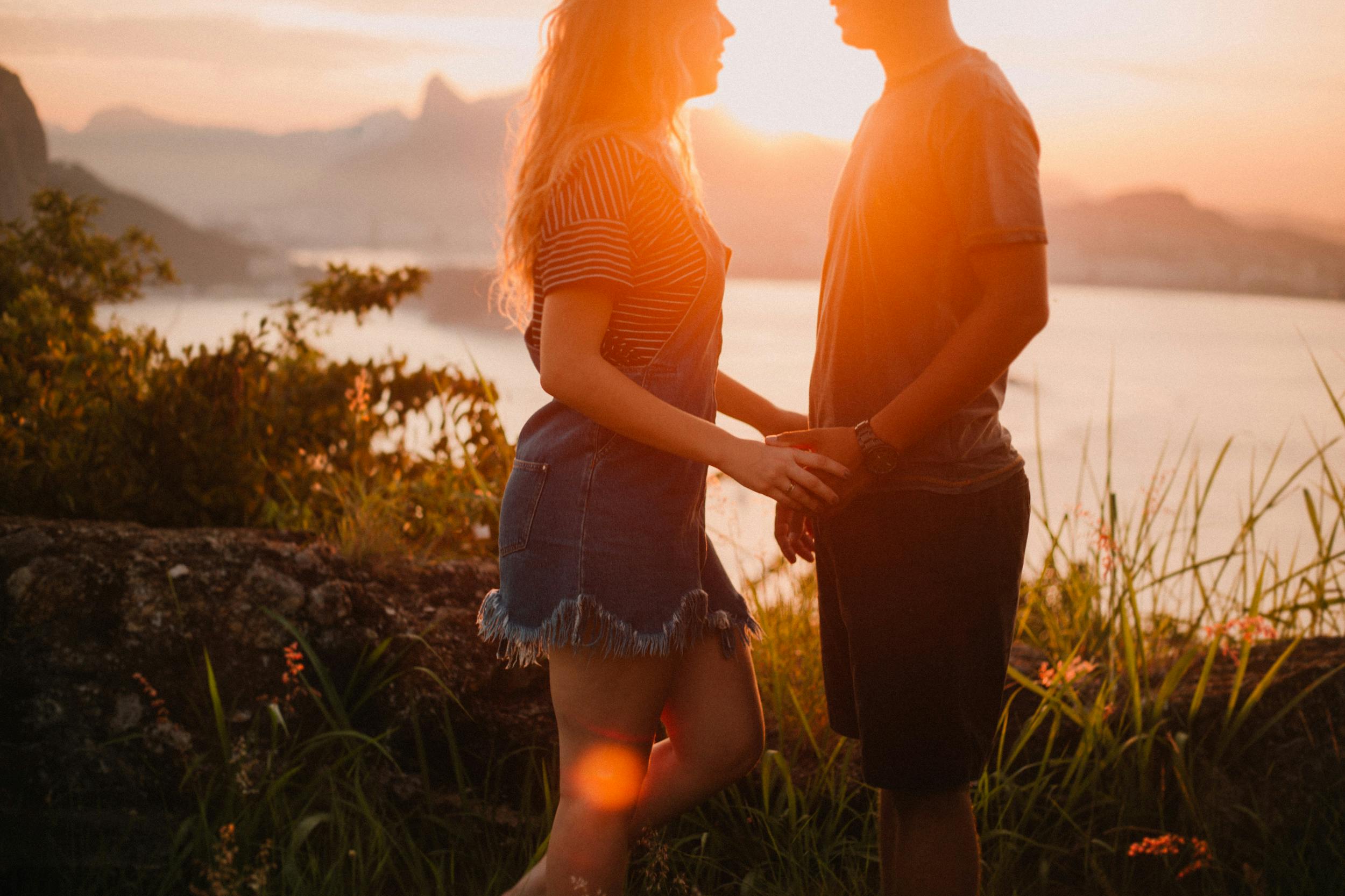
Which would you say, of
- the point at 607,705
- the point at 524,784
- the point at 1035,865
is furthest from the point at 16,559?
the point at 1035,865

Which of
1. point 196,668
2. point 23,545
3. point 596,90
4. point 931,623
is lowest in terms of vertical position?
point 196,668

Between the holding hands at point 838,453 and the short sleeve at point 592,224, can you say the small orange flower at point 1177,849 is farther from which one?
the short sleeve at point 592,224

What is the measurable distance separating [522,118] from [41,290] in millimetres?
3241

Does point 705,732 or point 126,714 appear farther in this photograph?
point 126,714

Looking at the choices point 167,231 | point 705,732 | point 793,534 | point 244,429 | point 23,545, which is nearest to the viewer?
point 705,732

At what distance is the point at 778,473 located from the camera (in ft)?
4.67

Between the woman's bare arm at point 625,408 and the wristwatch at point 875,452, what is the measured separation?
0.10 meters

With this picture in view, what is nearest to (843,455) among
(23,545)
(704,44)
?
(704,44)

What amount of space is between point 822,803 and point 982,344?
4.52 ft

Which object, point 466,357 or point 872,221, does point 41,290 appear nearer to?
point 466,357

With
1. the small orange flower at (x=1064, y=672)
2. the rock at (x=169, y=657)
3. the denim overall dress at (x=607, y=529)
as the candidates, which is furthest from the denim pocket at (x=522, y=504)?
the small orange flower at (x=1064, y=672)

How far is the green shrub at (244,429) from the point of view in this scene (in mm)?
2971

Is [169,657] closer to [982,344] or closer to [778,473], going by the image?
[778,473]

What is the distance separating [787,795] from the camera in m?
2.14
